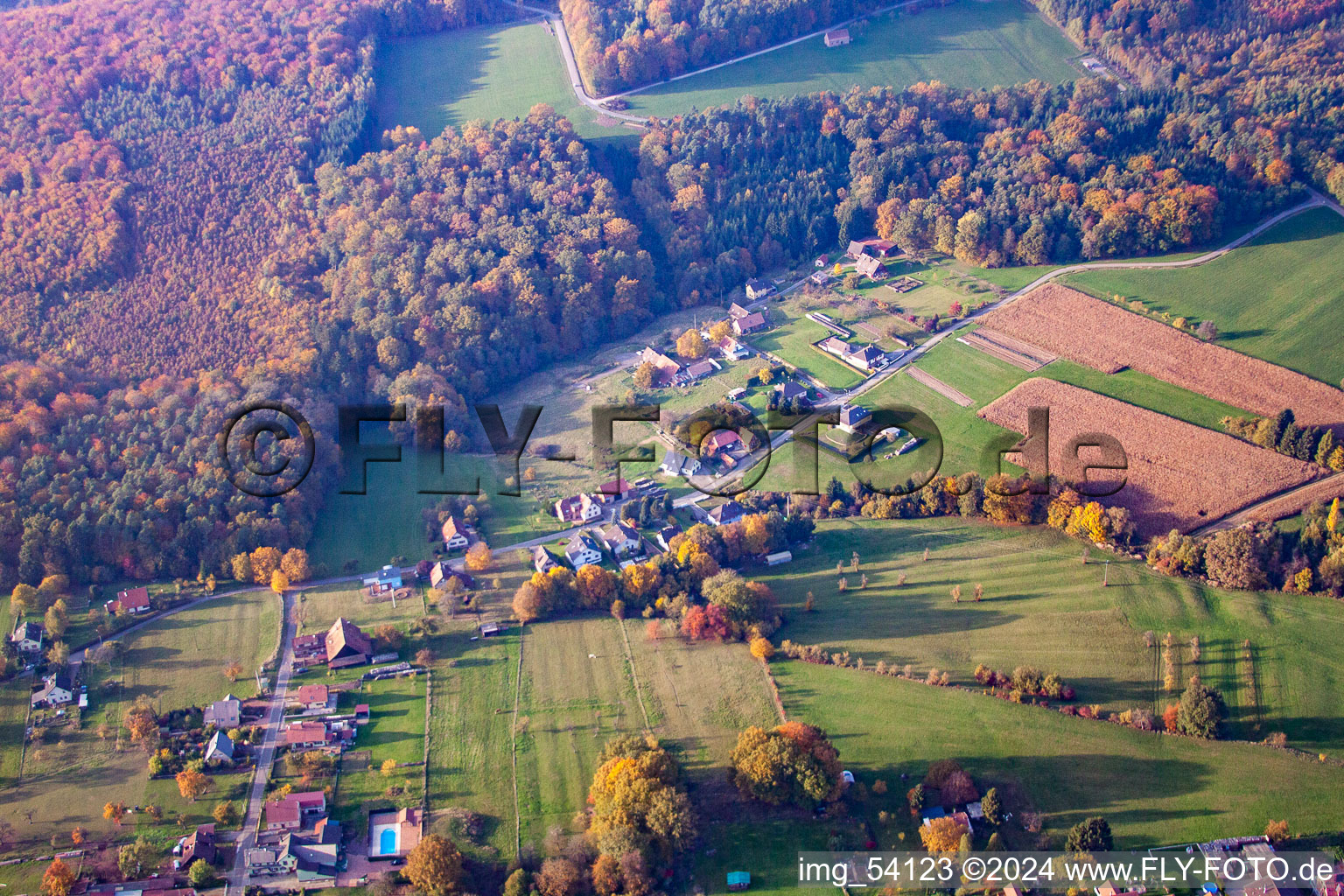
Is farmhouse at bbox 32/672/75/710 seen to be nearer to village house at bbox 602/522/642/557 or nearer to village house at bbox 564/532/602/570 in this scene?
village house at bbox 564/532/602/570

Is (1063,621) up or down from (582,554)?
down

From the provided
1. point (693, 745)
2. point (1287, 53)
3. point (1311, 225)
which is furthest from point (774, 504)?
point (1287, 53)

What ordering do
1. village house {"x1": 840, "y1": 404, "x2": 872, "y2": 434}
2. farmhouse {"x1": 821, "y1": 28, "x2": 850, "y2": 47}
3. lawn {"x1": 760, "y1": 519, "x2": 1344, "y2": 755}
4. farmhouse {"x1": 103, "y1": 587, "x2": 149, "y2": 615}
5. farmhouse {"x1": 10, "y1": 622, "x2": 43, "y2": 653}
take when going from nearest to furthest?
lawn {"x1": 760, "y1": 519, "x2": 1344, "y2": 755}, farmhouse {"x1": 10, "y1": 622, "x2": 43, "y2": 653}, farmhouse {"x1": 103, "y1": 587, "x2": 149, "y2": 615}, village house {"x1": 840, "y1": 404, "x2": 872, "y2": 434}, farmhouse {"x1": 821, "y1": 28, "x2": 850, "y2": 47}

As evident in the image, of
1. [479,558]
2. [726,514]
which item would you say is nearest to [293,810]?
[479,558]

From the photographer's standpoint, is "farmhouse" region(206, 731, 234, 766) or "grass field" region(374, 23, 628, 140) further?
"grass field" region(374, 23, 628, 140)

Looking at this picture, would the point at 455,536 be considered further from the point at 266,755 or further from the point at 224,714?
the point at 266,755

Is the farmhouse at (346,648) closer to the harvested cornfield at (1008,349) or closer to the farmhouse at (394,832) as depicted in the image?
the farmhouse at (394,832)

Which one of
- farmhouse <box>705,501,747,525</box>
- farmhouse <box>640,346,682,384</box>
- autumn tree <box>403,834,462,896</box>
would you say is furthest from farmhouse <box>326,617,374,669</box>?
farmhouse <box>640,346,682,384</box>
